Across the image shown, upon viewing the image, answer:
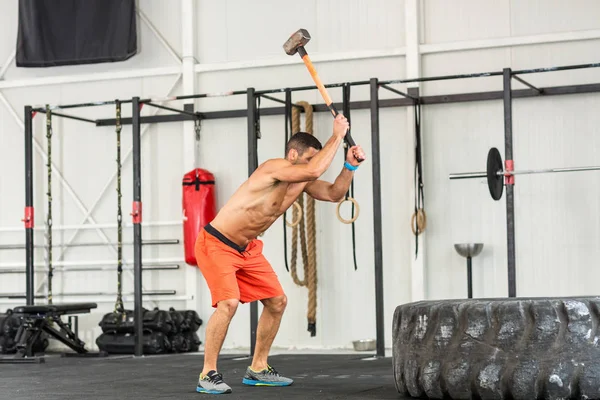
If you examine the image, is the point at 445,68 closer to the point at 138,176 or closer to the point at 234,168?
the point at 234,168

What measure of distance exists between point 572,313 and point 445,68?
5313mm

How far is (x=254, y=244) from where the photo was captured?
527 centimetres

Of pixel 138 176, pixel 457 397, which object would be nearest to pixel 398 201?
pixel 138 176

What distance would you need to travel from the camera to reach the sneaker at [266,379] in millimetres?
5137

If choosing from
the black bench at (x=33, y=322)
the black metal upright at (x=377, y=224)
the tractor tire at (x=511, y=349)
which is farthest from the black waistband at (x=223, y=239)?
the black bench at (x=33, y=322)

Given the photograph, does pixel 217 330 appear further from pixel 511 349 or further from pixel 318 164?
pixel 511 349

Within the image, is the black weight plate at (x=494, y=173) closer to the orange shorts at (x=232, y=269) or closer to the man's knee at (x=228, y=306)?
the orange shorts at (x=232, y=269)

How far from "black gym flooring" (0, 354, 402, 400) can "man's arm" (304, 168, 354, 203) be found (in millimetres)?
1011

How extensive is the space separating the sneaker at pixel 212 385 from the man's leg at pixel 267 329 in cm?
50

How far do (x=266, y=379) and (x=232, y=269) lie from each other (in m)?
0.66

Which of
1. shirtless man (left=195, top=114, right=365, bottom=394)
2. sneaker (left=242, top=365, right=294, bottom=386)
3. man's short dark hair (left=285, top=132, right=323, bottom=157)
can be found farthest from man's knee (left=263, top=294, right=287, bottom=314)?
man's short dark hair (left=285, top=132, right=323, bottom=157)

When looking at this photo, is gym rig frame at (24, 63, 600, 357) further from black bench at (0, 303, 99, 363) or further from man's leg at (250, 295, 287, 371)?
man's leg at (250, 295, 287, 371)

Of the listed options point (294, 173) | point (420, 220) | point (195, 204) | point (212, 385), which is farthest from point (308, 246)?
point (212, 385)

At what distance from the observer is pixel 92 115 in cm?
982
